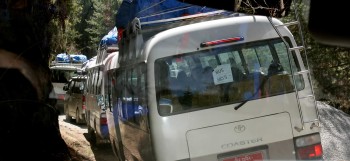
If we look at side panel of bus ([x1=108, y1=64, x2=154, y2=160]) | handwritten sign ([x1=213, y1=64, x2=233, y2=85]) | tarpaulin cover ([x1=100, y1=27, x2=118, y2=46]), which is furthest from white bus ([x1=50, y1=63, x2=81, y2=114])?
handwritten sign ([x1=213, y1=64, x2=233, y2=85])

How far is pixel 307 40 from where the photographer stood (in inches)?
235

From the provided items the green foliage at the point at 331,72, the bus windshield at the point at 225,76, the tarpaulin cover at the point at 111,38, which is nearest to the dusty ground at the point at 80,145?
the tarpaulin cover at the point at 111,38

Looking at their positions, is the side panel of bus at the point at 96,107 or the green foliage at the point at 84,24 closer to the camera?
the green foliage at the point at 84,24

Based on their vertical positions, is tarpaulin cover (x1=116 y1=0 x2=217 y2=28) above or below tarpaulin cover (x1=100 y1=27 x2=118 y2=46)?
above

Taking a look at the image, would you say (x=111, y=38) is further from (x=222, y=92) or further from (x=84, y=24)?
(x=222, y=92)

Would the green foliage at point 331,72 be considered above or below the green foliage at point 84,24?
below

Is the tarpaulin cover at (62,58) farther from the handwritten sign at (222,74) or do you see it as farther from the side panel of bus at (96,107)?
the handwritten sign at (222,74)

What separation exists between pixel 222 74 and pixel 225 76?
4cm

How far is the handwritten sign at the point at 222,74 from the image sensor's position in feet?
15.6

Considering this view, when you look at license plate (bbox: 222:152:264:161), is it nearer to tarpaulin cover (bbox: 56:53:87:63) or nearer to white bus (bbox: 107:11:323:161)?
white bus (bbox: 107:11:323:161)

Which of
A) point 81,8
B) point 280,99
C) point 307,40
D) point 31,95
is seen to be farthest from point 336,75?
point 31,95

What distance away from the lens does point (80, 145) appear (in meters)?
5.66

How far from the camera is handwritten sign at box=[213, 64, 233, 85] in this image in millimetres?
4754

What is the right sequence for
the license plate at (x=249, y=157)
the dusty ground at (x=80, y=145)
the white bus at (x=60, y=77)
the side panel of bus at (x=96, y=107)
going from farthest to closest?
the side panel of bus at (x=96, y=107) → the dusty ground at (x=80, y=145) → the white bus at (x=60, y=77) → the license plate at (x=249, y=157)
